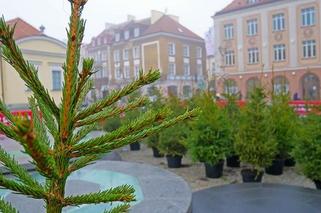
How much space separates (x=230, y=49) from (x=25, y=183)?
33645mm

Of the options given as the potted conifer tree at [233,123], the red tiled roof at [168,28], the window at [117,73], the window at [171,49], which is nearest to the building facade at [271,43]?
the window at [171,49]

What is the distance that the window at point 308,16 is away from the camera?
2866cm

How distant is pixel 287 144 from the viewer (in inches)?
281

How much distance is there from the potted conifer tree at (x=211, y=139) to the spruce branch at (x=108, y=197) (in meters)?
5.97

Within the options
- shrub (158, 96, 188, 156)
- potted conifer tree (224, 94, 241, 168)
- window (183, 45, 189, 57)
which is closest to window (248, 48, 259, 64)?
window (183, 45, 189, 57)

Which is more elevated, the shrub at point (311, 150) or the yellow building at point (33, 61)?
the yellow building at point (33, 61)

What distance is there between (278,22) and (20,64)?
1280 inches

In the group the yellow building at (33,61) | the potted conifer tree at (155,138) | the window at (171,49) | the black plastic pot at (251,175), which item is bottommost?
the black plastic pot at (251,175)

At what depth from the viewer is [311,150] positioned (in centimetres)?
559

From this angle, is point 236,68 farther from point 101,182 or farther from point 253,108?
point 101,182

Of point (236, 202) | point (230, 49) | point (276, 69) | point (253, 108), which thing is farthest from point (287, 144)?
point (230, 49)

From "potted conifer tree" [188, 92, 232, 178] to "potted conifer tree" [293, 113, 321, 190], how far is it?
154 centimetres

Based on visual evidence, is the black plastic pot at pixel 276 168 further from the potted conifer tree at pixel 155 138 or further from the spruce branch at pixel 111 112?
the spruce branch at pixel 111 112

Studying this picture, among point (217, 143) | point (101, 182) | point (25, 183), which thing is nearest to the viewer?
point (25, 183)
